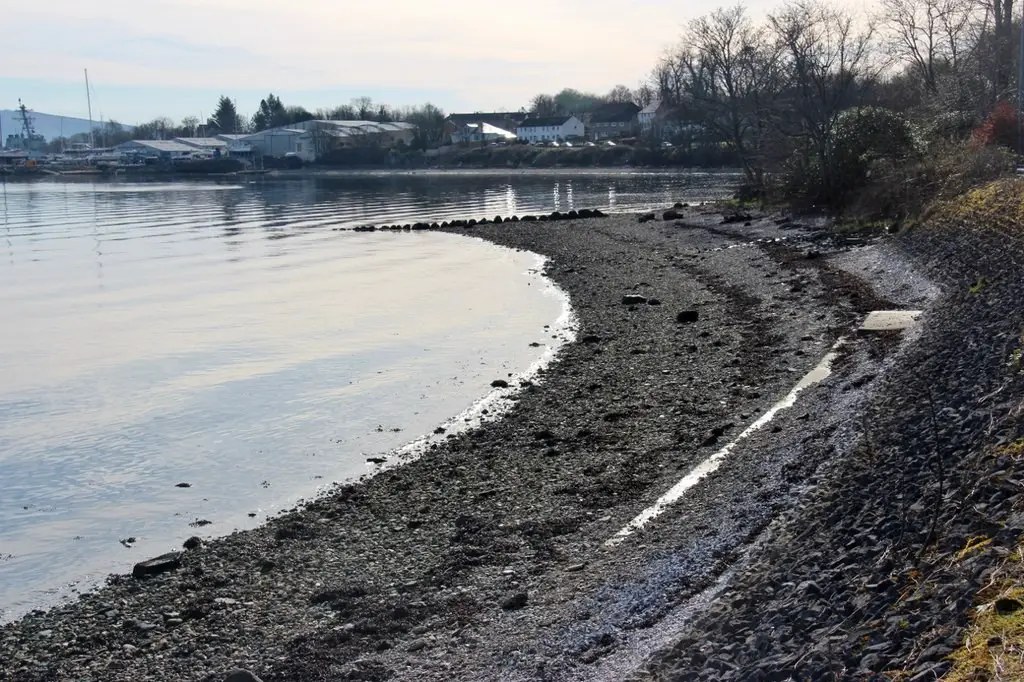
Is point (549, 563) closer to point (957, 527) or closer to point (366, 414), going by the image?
point (957, 527)

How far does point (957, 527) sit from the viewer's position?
22.8 ft

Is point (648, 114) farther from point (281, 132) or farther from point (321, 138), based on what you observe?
point (281, 132)

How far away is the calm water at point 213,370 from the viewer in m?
12.7

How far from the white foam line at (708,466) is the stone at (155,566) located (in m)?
4.67

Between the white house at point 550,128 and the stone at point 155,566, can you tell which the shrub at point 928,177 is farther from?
the white house at point 550,128

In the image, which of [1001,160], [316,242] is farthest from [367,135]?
[1001,160]

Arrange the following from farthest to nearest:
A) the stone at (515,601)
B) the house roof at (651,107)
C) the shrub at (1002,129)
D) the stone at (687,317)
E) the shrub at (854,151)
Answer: the house roof at (651,107) < the shrub at (854,151) < the shrub at (1002,129) < the stone at (687,317) < the stone at (515,601)

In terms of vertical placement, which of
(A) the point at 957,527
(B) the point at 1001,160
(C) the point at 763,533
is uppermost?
(B) the point at 1001,160

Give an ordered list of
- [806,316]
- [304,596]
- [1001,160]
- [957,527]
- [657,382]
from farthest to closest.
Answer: [1001,160] < [806,316] < [657,382] < [304,596] < [957,527]

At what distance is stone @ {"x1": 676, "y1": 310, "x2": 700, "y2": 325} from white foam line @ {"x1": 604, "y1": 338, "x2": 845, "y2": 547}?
5629 mm

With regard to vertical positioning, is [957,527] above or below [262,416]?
above

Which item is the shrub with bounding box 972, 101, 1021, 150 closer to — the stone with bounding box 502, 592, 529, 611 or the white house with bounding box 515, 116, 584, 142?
the stone with bounding box 502, 592, 529, 611

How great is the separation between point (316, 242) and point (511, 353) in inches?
1278

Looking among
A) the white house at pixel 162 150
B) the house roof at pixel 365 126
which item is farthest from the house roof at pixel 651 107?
the white house at pixel 162 150
